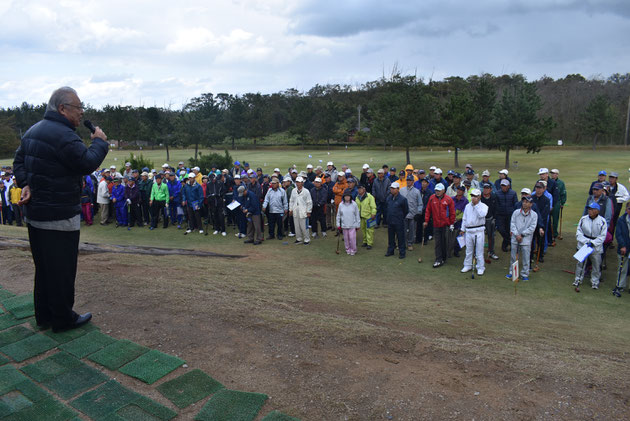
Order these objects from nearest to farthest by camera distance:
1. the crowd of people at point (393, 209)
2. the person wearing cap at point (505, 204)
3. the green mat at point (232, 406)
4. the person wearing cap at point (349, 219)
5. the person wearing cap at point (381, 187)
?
the green mat at point (232, 406)
the crowd of people at point (393, 209)
the person wearing cap at point (505, 204)
the person wearing cap at point (349, 219)
the person wearing cap at point (381, 187)

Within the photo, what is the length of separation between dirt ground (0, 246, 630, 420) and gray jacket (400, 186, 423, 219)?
27.3ft

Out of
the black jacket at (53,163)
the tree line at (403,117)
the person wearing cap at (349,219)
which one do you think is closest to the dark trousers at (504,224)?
the person wearing cap at (349,219)

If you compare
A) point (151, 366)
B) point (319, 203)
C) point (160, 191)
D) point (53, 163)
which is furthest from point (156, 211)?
point (151, 366)

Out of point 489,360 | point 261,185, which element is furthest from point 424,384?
point 261,185

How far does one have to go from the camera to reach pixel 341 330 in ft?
17.5

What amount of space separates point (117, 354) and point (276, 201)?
1018 cm

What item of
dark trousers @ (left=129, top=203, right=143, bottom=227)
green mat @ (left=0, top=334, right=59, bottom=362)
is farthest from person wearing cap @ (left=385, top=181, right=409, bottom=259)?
dark trousers @ (left=129, top=203, right=143, bottom=227)

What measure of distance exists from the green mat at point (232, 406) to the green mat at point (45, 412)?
1.12m

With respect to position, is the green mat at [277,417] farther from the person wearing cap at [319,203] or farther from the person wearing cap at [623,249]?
the person wearing cap at [319,203]

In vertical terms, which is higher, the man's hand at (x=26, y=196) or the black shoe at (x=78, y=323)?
the man's hand at (x=26, y=196)

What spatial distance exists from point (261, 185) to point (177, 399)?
12.6 m

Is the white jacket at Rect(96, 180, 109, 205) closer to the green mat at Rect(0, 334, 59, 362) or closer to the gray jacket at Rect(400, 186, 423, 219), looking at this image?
the gray jacket at Rect(400, 186, 423, 219)

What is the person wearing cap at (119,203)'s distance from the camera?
17.0m

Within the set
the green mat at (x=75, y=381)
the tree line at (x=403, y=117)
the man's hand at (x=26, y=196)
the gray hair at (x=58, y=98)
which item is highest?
the tree line at (x=403, y=117)
